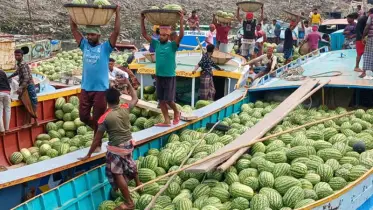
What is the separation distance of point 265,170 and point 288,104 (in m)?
2.49

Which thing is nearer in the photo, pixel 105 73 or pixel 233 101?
pixel 105 73

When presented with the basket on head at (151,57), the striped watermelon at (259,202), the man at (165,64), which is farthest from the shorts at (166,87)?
the basket on head at (151,57)

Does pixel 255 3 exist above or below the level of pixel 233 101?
above

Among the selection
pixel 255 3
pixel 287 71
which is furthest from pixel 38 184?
pixel 255 3

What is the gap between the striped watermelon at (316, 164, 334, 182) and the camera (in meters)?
5.56

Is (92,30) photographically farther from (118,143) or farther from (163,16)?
(118,143)

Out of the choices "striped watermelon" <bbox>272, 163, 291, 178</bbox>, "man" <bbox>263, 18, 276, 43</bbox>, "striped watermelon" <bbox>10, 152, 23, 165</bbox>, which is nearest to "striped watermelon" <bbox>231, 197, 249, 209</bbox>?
"striped watermelon" <bbox>272, 163, 291, 178</bbox>

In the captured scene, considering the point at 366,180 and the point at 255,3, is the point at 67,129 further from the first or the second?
the point at 255,3

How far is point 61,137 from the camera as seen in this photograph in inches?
318

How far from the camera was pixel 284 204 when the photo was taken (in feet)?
16.8

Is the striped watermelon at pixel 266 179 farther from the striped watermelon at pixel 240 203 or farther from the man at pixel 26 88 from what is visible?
the man at pixel 26 88

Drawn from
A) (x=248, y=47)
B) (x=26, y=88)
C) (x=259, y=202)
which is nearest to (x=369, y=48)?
(x=248, y=47)

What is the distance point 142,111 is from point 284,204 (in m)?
3.54

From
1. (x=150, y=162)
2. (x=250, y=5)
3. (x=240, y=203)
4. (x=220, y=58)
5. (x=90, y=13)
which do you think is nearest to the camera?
(x=240, y=203)
